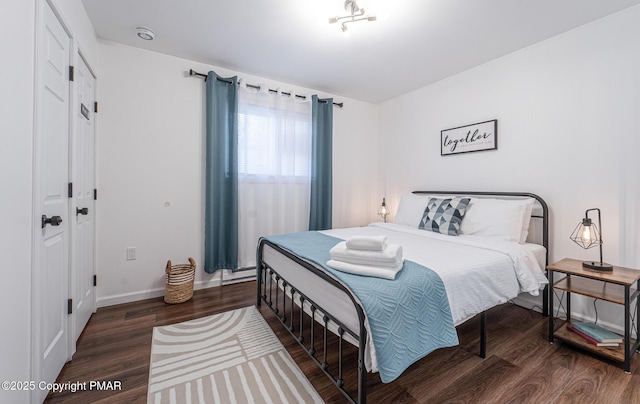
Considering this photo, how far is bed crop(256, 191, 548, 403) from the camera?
1.18m

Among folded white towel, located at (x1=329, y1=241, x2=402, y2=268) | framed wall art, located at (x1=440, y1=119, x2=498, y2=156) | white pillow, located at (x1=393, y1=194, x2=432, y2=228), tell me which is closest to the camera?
folded white towel, located at (x1=329, y1=241, x2=402, y2=268)

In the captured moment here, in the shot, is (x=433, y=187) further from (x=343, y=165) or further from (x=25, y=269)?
(x=25, y=269)

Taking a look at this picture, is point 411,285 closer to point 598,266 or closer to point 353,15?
point 598,266

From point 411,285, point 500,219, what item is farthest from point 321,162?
point 411,285

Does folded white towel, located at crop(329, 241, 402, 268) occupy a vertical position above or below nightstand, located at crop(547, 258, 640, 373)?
above

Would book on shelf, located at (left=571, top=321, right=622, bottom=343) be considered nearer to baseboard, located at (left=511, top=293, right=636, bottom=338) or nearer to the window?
baseboard, located at (left=511, top=293, right=636, bottom=338)

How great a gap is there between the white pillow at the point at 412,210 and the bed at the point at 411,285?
0.53 feet

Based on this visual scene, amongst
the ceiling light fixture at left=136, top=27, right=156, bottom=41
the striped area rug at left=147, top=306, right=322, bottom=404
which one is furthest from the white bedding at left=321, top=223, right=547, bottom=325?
the ceiling light fixture at left=136, top=27, right=156, bottom=41

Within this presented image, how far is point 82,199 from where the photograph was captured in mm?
2082

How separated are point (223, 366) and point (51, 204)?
4.60ft

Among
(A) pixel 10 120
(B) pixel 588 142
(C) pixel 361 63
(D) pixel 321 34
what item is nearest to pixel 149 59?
(D) pixel 321 34

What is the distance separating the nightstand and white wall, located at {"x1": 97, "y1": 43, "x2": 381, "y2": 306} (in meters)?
3.29

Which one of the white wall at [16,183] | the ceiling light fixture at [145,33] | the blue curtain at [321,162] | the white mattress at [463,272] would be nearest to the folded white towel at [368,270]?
the white mattress at [463,272]

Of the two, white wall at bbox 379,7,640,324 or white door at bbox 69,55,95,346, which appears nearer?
white door at bbox 69,55,95,346
